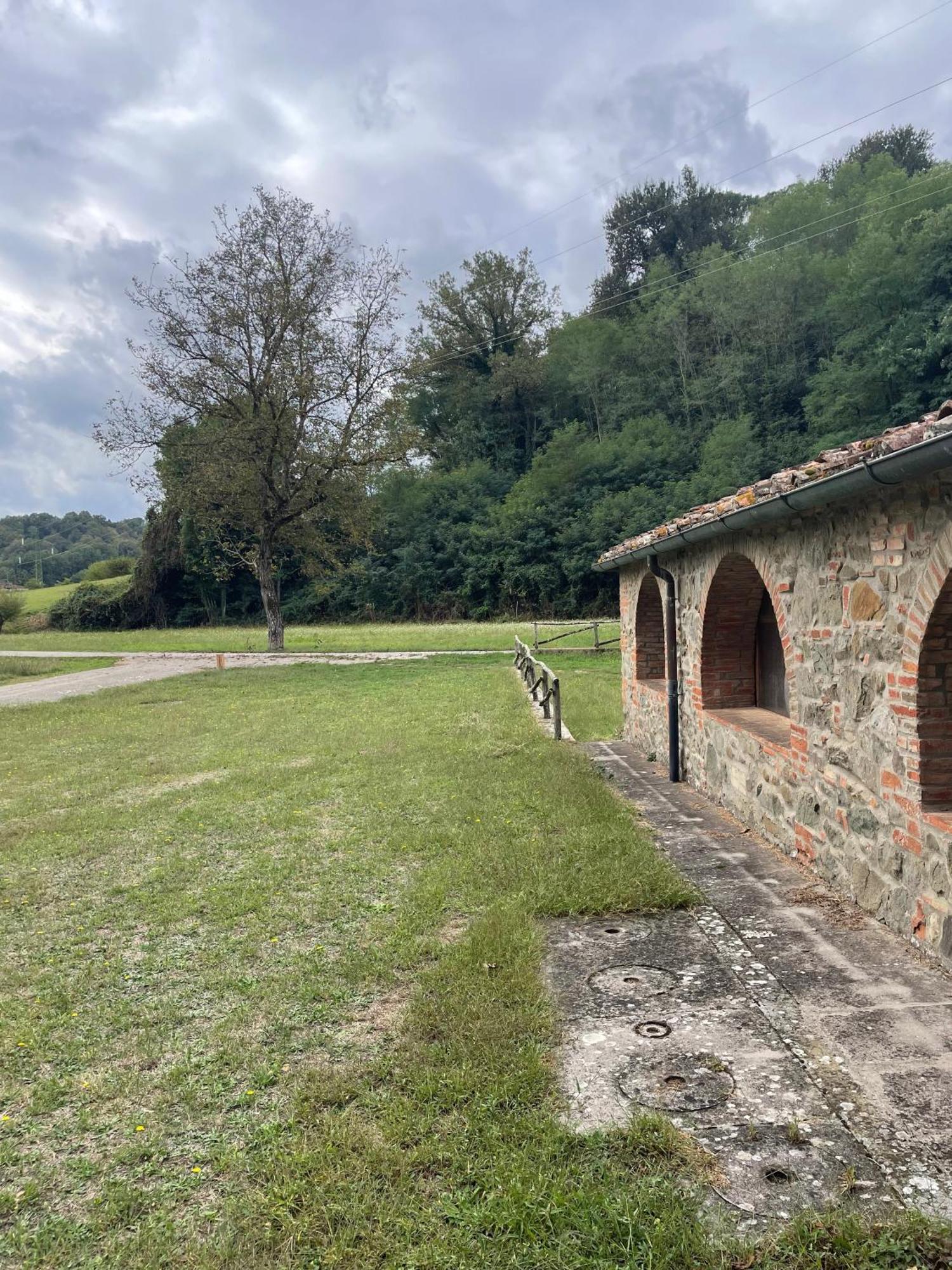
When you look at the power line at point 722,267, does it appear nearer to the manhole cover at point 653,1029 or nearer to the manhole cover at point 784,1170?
the manhole cover at point 653,1029

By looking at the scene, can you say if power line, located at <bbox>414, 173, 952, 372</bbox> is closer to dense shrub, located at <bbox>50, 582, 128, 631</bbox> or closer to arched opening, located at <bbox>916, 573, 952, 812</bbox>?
dense shrub, located at <bbox>50, 582, 128, 631</bbox>

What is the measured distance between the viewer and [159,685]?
1864 centimetres

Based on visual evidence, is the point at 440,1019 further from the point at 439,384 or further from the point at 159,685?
the point at 439,384

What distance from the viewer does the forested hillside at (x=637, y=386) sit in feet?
119

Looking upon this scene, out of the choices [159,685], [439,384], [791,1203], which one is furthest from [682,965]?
[439,384]

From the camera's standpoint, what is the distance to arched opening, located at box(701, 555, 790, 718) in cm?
683

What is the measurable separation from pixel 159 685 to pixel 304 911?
1510 centimetres

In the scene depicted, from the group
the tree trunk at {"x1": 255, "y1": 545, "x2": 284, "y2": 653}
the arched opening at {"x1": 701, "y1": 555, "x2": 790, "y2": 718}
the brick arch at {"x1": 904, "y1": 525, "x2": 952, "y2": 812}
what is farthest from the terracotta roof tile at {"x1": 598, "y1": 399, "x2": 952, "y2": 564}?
the tree trunk at {"x1": 255, "y1": 545, "x2": 284, "y2": 653}

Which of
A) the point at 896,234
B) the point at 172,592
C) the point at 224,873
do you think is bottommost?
the point at 224,873

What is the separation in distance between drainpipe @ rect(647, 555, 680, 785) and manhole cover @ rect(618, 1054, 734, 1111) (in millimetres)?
5042

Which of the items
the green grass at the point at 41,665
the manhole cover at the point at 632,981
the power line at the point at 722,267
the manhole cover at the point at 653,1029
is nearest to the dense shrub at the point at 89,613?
the green grass at the point at 41,665

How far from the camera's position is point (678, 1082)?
9.46 ft

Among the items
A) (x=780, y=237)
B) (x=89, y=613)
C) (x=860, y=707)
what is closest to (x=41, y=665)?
(x=89, y=613)

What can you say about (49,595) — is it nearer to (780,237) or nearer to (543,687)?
(780,237)
